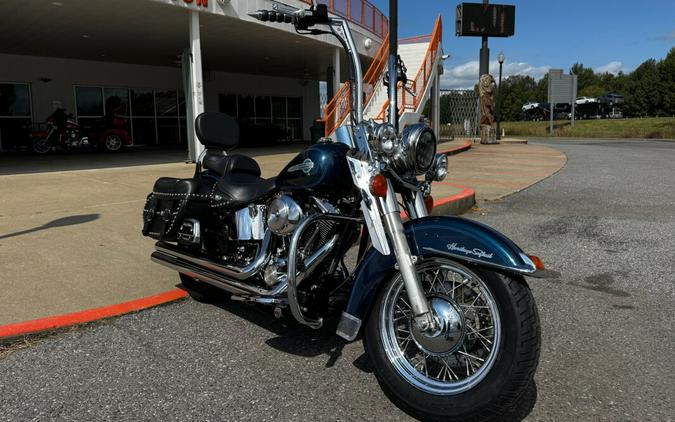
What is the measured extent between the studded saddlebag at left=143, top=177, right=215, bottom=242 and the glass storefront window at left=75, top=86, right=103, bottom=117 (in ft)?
63.6

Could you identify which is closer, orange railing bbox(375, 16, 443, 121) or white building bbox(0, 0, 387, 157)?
white building bbox(0, 0, 387, 157)

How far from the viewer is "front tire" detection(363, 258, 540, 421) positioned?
2.23 metres

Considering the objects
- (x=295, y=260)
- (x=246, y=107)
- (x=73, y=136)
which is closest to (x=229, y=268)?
(x=295, y=260)

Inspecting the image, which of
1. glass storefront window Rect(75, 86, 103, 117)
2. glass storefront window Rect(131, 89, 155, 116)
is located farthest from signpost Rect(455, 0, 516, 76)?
glass storefront window Rect(75, 86, 103, 117)

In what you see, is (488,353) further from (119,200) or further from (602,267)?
(119,200)

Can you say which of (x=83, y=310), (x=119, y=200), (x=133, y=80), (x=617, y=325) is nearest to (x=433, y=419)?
(x=617, y=325)

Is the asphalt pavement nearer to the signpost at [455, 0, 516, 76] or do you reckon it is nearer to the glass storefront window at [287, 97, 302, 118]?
the glass storefront window at [287, 97, 302, 118]

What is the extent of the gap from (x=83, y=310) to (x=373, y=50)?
1800cm

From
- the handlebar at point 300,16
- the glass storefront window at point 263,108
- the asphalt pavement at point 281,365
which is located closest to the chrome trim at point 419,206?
the asphalt pavement at point 281,365

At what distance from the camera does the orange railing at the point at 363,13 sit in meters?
17.0

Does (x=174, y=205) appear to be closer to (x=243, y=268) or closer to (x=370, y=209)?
(x=243, y=268)

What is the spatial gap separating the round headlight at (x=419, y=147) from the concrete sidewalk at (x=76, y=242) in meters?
2.49

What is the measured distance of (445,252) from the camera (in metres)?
2.42

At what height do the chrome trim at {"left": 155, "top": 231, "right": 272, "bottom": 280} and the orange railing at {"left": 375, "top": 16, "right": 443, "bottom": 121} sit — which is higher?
the orange railing at {"left": 375, "top": 16, "right": 443, "bottom": 121}
